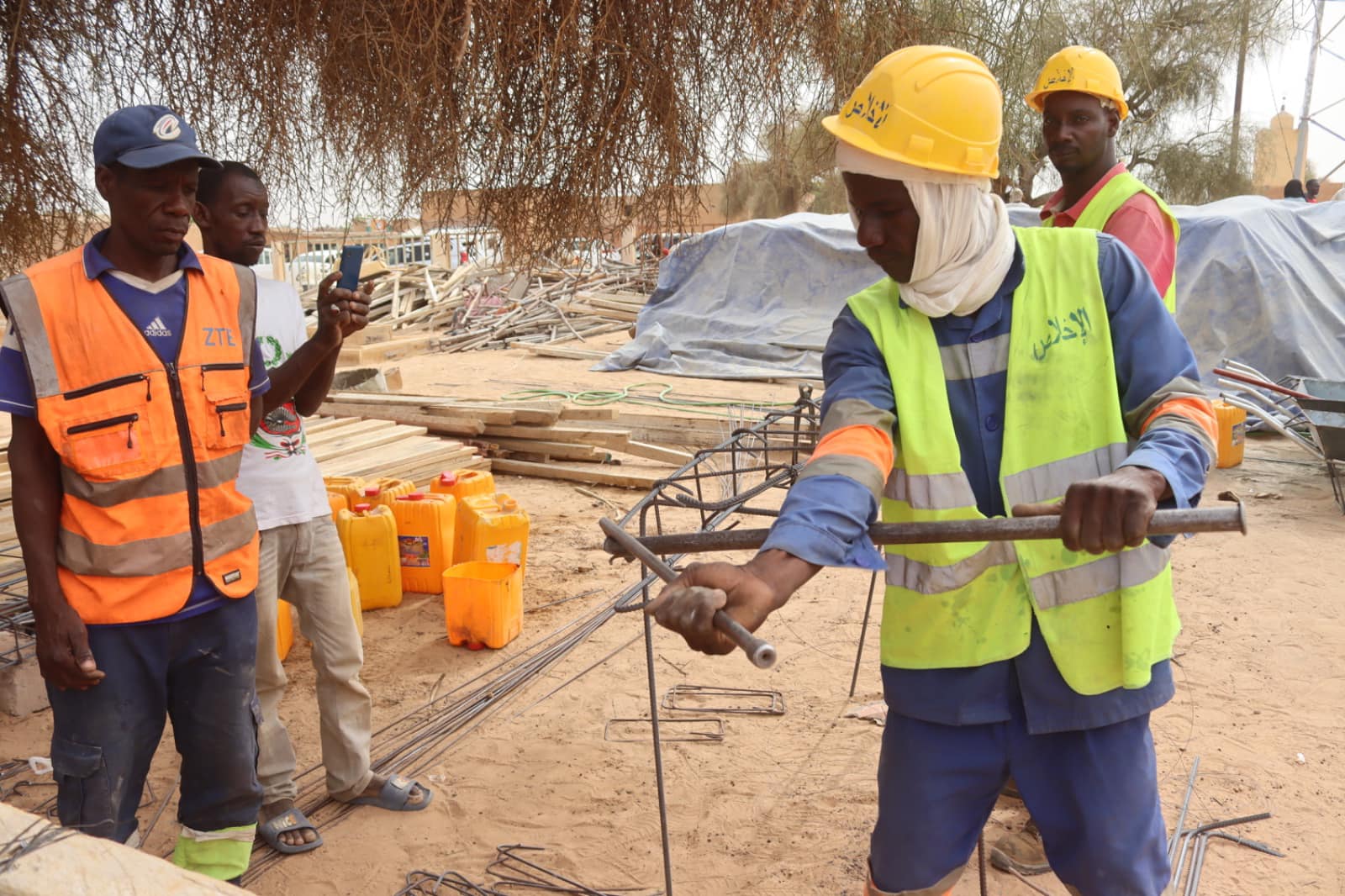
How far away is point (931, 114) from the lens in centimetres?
178

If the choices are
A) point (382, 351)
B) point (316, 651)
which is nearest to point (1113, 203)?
point (316, 651)

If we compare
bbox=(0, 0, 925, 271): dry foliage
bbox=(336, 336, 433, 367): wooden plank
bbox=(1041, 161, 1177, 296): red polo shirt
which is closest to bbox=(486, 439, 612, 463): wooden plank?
bbox=(0, 0, 925, 271): dry foliage

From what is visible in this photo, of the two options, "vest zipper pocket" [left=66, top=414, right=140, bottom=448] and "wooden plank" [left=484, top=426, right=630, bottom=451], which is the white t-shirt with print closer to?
"vest zipper pocket" [left=66, top=414, right=140, bottom=448]

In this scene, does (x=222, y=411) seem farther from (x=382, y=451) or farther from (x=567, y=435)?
(x=567, y=435)

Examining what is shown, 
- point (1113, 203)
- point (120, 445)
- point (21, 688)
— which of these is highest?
point (1113, 203)

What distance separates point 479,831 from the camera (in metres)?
3.69

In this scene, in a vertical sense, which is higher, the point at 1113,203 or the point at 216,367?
the point at 1113,203

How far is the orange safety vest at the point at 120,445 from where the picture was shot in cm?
240

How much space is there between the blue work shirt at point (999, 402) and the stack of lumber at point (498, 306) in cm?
1590

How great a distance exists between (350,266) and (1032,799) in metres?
2.22

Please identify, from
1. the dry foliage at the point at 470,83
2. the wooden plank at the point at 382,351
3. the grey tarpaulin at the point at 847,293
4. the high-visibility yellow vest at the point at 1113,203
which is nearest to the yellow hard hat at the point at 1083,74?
the high-visibility yellow vest at the point at 1113,203

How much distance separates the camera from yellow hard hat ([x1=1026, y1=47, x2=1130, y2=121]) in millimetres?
3174

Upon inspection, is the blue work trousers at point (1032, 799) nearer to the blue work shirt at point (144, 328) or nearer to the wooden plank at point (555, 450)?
the blue work shirt at point (144, 328)

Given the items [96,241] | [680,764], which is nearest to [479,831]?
[680,764]
